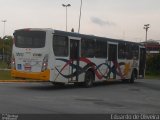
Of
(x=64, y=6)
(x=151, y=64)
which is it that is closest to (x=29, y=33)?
(x=151, y=64)

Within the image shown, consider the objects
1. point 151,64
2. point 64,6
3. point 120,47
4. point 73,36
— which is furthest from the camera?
point 64,6

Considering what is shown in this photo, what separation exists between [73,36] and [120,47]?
6.34 meters

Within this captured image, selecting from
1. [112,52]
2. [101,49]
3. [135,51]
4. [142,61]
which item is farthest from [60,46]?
[142,61]

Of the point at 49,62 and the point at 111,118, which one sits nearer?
the point at 111,118

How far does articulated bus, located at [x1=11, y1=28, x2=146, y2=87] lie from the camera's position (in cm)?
2302

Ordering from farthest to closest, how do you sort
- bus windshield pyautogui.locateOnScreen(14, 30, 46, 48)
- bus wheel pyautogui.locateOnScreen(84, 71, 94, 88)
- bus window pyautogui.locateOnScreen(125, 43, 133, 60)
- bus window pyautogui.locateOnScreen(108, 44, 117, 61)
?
bus window pyautogui.locateOnScreen(125, 43, 133, 60)
bus window pyautogui.locateOnScreen(108, 44, 117, 61)
bus wheel pyautogui.locateOnScreen(84, 71, 94, 88)
bus windshield pyautogui.locateOnScreen(14, 30, 46, 48)

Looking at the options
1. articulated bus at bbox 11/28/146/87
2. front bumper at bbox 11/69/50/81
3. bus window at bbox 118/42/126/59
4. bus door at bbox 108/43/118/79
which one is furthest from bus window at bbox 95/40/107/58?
front bumper at bbox 11/69/50/81

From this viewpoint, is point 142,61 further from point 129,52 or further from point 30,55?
point 30,55

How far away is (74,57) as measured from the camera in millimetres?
24953

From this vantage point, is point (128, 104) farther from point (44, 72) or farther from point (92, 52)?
point (92, 52)

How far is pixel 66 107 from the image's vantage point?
16.1 meters

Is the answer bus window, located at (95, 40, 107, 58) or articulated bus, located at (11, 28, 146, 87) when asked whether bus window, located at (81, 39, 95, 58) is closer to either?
articulated bus, located at (11, 28, 146, 87)

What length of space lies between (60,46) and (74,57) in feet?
4.95

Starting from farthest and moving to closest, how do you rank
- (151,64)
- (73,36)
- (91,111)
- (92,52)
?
(151,64) → (92,52) → (73,36) → (91,111)
